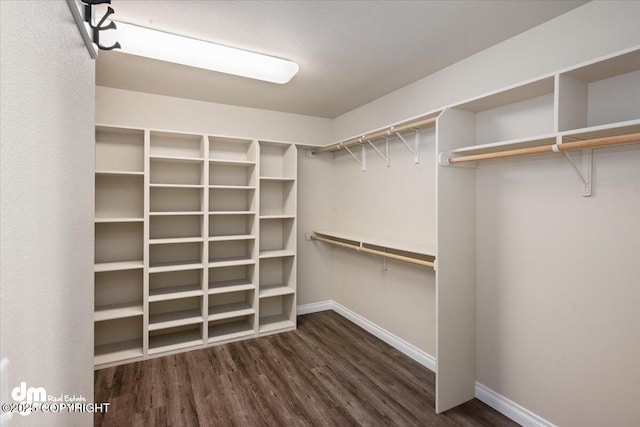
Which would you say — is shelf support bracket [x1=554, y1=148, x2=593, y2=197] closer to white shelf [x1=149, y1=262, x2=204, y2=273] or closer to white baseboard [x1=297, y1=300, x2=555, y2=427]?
white baseboard [x1=297, y1=300, x2=555, y2=427]

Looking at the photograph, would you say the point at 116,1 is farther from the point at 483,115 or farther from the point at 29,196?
the point at 483,115

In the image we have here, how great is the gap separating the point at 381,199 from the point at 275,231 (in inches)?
54.6

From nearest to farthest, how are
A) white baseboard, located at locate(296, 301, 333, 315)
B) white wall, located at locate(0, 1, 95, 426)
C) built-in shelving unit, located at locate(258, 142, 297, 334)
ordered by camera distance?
white wall, located at locate(0, 1, 95, 426) → built-in shelving unit, located at locate(258, 142, 297, 334) → white baseboard, located at locate(296, 301, 333, 315)

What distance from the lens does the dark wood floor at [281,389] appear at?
2.10m

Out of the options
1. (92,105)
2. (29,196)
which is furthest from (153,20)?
(29,196)

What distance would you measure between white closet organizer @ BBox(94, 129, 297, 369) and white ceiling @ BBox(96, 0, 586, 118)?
597 mm

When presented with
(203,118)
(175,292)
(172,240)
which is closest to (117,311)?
(175,292)

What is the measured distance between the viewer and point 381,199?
330cm

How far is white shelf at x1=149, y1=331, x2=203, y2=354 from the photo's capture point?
2.97 metres

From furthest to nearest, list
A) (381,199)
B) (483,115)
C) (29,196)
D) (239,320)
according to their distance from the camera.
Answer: (239,320) → (381,199) → (483,115) → (29,196)

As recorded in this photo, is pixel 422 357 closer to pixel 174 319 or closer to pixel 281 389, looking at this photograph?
pixel 281 389

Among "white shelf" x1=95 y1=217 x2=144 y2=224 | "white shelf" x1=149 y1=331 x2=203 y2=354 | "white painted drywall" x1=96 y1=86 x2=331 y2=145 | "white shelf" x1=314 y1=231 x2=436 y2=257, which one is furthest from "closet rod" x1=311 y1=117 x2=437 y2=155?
"white shelf" x1=149 y1=331 x2=203 y2=354

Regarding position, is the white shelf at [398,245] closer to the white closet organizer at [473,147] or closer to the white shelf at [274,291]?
the white closet organizer at [473,147]

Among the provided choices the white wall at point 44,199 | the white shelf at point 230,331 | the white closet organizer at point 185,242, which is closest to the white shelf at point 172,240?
the white closet organizer at point 185,242
